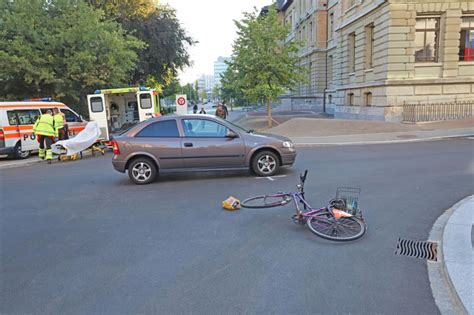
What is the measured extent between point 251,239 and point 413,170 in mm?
6011

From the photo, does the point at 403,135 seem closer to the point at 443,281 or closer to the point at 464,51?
the point at 464,51

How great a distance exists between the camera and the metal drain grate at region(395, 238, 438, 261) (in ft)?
14.2

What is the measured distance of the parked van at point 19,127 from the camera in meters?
13.4

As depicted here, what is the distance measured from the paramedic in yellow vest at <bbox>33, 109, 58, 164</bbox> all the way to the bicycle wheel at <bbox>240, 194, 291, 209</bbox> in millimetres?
9270

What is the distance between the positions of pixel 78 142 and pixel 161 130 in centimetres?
575

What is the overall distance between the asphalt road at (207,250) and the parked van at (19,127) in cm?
603

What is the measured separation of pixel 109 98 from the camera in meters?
18.8

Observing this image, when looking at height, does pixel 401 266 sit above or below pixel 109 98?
below

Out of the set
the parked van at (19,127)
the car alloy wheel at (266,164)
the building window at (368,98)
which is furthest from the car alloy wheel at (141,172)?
the building window at (368,98)

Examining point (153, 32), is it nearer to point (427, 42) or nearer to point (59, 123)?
point (59, 123)

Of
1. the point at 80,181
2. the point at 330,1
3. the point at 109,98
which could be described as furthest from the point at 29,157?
the point at 330,1

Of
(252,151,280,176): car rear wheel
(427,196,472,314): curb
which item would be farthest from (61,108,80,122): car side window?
(427,196,472,314): curb

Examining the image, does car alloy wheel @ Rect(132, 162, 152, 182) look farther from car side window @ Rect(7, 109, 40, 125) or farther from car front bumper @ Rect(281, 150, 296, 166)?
car side window @ Rect(7, 109, 40, 125)

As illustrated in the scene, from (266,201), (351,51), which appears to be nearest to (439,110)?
(351,51)
